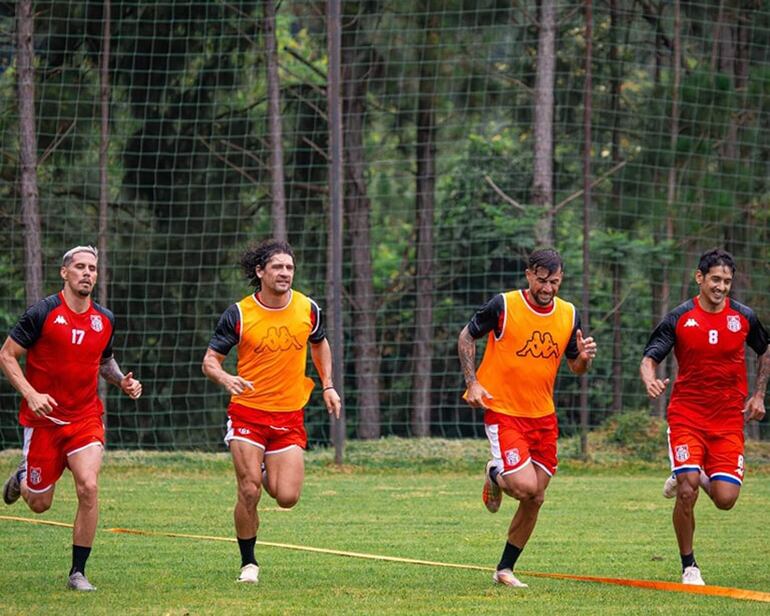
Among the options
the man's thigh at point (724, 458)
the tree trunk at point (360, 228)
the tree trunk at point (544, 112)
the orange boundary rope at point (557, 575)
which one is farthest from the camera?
the tree trunk at point (360, 228)

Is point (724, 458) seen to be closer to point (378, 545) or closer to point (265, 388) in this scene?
point (265, 388)

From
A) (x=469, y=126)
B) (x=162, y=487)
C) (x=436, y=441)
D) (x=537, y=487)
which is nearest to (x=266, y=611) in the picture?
(x=537, y=487)

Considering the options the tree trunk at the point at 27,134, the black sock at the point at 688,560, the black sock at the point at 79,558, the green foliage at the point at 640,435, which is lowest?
the green foliage at the point at 640,435

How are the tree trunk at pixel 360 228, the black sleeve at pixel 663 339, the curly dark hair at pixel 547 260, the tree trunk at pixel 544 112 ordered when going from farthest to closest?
the tree trunk at pixel 360 228 < the tree trunk at pixel 544 112 < the black sleeve at pixel 663 339 < the curly dark hair at pixel 547 260

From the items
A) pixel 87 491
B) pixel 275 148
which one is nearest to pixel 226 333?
pixel 87 491

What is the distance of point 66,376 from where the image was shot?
29.3 ft

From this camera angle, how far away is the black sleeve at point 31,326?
29.1ft

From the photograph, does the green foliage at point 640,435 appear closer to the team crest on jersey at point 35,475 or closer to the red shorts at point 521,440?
the red shorts at point 521,440

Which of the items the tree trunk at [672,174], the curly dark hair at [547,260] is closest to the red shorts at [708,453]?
the curly dark hair at [547,260]

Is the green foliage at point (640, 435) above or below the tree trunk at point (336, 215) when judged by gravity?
below

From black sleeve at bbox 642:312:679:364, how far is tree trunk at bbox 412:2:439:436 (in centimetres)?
1426

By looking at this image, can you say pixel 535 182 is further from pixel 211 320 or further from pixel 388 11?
pixel 211 320

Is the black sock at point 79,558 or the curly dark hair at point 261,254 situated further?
the curly dark hair at point 261,254

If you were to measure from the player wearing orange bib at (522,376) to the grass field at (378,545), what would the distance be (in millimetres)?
667
